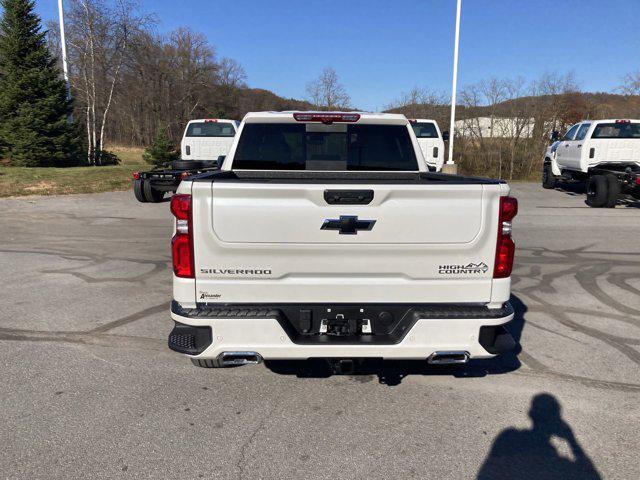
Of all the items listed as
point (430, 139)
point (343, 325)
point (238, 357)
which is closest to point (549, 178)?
point (430, 139)

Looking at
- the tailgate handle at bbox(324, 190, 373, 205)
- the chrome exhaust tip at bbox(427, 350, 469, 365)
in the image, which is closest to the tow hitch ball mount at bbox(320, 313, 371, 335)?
the chrome exhaust tip at bbox(427, 350, 469, 365)

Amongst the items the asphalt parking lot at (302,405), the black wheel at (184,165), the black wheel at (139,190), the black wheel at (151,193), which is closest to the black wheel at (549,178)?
the black wheel at (184,165)

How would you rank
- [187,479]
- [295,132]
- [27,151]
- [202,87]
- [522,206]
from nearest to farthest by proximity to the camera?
[187,479], [295,132], [522,206], [27,151], [202,87]

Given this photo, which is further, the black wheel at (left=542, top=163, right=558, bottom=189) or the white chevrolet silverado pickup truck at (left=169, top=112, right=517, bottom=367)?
the black wheel at (left=542, top=163, right=558, bottom=189)

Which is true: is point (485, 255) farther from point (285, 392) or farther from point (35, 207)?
point (35, 207)

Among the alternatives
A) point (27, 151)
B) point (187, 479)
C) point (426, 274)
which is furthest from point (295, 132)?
point (27, 151)

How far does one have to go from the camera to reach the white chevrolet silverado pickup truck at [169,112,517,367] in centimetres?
278

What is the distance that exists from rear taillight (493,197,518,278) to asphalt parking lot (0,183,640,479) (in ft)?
3.44

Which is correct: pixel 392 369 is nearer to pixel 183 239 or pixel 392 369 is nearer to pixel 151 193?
pixel 183 239

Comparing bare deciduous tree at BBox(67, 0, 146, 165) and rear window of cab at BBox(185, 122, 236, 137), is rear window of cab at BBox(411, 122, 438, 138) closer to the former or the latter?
rear window of cab at BBox(185, 122, 236, 137)

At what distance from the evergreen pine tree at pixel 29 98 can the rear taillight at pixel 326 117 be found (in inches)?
861

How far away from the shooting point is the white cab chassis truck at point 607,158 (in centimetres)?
1287

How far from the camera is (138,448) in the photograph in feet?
9.08

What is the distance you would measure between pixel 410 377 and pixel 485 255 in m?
1.34
